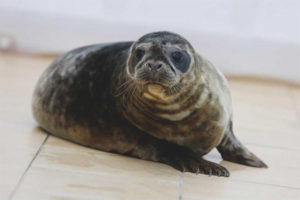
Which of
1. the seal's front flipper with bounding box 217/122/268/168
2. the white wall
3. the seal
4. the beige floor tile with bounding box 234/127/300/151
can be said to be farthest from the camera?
the white wall

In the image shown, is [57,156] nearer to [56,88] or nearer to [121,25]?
[56,88]

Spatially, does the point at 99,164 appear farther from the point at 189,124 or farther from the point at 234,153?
the point at 234,153

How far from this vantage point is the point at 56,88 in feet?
9.15

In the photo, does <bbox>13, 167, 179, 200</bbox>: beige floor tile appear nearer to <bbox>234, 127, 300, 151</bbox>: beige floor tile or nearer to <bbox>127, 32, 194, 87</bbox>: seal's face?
<bbox>127, 32, 194, 87</bbox>: seal's face

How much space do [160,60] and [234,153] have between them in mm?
580

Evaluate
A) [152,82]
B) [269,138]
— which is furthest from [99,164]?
[269,138]

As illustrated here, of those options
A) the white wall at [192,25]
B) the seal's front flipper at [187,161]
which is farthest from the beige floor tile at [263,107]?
the seal's front flipper at [187,161]

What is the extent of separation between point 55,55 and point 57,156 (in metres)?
1.75

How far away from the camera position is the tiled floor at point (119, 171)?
2338mm

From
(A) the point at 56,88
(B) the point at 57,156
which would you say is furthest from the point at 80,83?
(B) the point at 57,156

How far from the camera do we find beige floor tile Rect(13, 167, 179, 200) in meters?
2.29

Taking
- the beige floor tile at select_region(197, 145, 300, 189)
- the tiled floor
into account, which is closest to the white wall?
the tiled floor

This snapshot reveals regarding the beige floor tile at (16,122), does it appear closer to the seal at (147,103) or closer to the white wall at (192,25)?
the seal at (147,103)

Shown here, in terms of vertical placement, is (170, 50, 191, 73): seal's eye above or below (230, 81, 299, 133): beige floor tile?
above
